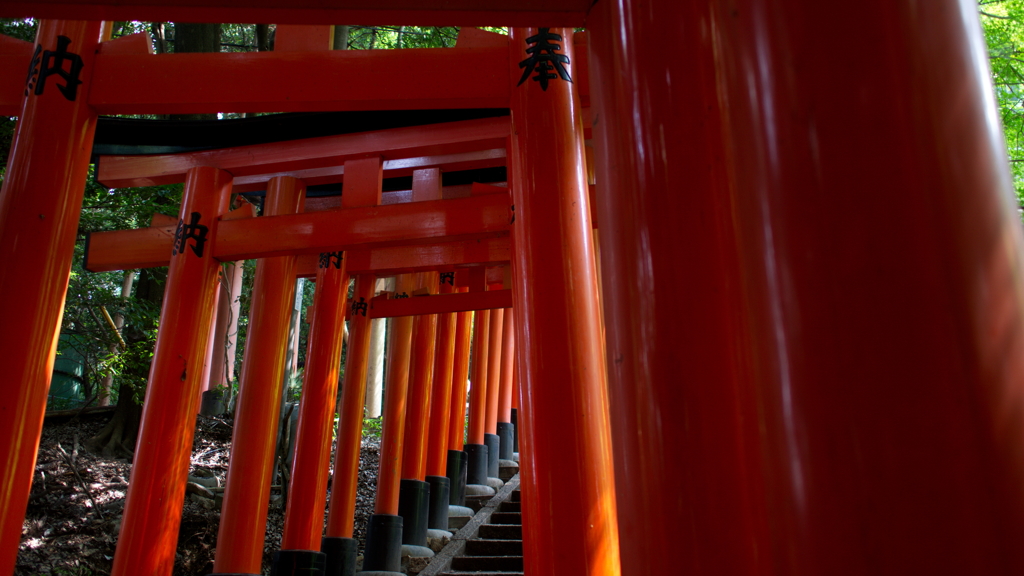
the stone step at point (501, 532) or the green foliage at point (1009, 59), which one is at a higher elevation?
the green foliage at point (1009, 59)

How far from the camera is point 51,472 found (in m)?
9.16

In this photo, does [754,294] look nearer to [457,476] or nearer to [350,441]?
[350,441]

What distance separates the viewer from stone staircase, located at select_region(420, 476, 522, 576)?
338 inches


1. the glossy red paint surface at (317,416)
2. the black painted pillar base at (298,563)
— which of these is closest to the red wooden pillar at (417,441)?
the glossy red paint surface at (317,416)

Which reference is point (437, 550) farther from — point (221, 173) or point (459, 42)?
point (459, 42)

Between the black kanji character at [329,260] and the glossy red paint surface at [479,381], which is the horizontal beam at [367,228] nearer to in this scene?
the black kanji character at [329,260]

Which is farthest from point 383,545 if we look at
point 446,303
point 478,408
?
point 478,408

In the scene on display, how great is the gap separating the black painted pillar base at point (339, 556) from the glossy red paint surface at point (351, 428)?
7 cm

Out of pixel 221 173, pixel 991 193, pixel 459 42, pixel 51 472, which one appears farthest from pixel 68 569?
pixel 991 193

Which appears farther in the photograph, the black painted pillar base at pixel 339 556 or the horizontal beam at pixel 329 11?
the black painted pillar base at pixel 339 556

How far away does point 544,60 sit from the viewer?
396cm

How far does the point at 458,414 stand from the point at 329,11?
10.0 m

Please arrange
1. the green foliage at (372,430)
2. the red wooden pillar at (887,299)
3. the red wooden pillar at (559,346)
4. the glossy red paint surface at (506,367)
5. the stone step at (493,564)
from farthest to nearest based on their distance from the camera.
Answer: the green foliage at (372,430) < the glossy red paint surface at (506,367) < the stone step at (493,564) < the red wooden pillar at (559,346) < the red wooden pillar at (887,299)

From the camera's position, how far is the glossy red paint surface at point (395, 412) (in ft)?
29.2
